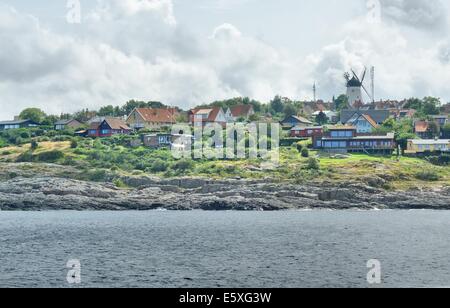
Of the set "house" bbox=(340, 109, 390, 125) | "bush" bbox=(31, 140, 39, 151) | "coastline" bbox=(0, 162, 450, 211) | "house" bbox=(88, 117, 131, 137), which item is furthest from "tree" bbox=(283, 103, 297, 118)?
"coastline" bbox=(0, 162, 450, 211)

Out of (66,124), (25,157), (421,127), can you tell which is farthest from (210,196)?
(66,124)

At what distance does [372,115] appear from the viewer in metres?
191

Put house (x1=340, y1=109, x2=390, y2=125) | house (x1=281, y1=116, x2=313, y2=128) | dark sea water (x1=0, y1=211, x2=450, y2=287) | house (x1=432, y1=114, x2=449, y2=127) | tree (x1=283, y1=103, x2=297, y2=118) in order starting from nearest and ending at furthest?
dark sea water (x1=0, y1=211, x2=450, y2=287)
house (x1=281, y1=116, x2=313, y2=128)
house (x1=432, y1=114, x2=449, y2=127)
house (x1=340, y1=109, x2=390, y2=125)
tree (x1=283, y1=103, x2=297, y2=118)

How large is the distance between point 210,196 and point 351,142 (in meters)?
41.5

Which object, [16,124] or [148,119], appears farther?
[16,124]

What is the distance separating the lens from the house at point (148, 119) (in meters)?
185

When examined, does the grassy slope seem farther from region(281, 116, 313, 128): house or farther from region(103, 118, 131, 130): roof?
region(281, 116, 313, 128): house

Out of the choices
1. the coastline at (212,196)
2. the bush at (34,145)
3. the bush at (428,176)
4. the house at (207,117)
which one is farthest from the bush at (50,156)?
the bush at (428,176)

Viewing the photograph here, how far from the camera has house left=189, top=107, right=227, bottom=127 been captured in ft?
604

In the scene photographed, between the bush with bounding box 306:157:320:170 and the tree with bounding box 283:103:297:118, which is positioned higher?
the tree with bounding box 283:103:297:118

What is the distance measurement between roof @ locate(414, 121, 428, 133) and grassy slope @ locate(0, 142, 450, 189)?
2208cm

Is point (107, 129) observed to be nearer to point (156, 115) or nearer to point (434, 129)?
point (156, 115)

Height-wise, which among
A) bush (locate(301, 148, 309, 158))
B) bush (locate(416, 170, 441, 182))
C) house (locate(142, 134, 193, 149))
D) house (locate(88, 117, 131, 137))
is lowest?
bush (locate(416, 170, 441, 182))
